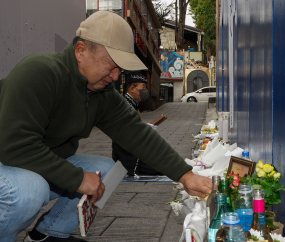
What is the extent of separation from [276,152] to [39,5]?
6720 millimetres

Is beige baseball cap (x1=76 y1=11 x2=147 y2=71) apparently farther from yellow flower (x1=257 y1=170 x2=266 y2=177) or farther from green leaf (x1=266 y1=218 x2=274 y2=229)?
green leaf (x1=266 y1=218 x2=274 y2=229)

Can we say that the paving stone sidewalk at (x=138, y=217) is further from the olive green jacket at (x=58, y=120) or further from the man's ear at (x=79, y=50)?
the man's ear at (x=79, y=50)

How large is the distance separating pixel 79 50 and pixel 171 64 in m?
36.2

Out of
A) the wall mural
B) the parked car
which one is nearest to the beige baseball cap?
the parked car

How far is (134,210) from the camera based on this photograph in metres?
3.60

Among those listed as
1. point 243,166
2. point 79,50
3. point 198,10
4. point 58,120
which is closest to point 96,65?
point 79,50

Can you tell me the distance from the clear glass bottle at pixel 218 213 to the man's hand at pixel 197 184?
1.41 ft

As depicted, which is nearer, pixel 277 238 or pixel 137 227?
pixel 277 238

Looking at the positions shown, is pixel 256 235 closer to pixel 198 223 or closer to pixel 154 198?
pixel 198 223

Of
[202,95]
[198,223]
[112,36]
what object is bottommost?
[198,223]

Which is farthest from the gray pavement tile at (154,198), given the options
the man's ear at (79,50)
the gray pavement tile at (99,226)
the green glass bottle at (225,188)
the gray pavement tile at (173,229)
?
the man's ear at (79,50)

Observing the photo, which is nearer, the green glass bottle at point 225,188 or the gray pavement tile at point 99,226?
the green glass bottle at point 225,188

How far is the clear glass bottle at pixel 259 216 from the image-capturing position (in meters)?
1.76

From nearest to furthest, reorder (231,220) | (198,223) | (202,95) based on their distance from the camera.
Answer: (231,220), (198,223), (202,95)
